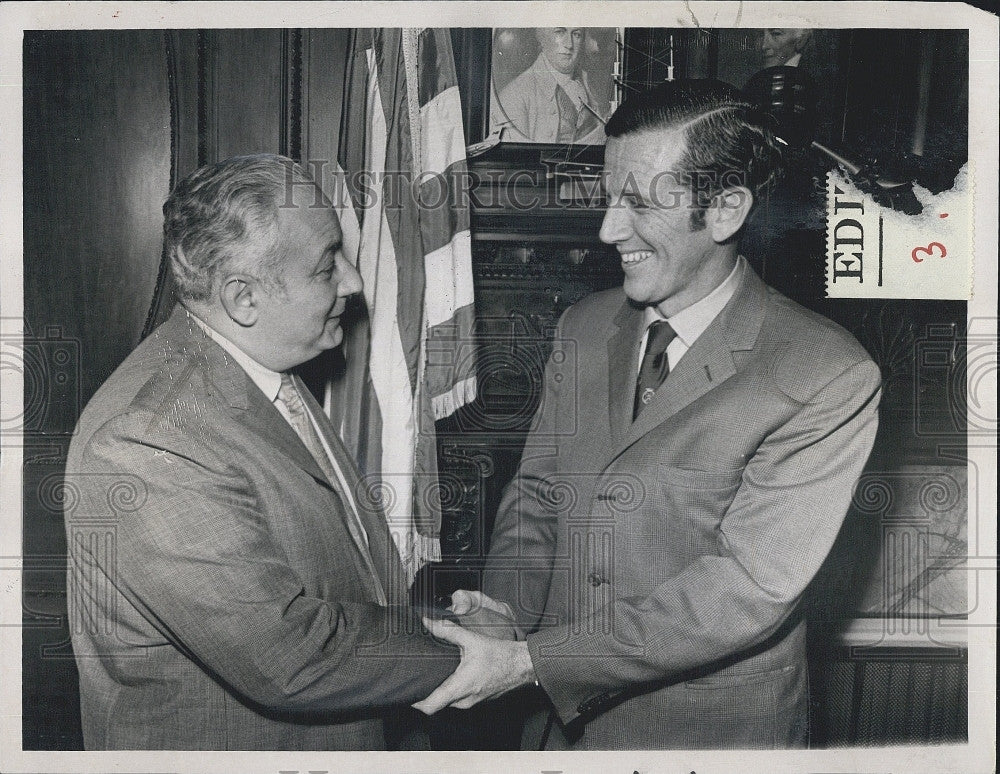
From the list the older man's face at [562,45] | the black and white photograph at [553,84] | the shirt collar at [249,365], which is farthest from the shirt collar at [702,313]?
the shirt collar at [249,365]

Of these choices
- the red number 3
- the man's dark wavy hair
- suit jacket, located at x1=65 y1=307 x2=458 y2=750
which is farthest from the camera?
the red number 3

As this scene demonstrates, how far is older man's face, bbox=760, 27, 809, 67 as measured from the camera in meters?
2.94

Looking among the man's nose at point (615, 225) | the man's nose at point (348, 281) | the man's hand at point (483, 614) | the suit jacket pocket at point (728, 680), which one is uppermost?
the man's nose at point (615, 225)

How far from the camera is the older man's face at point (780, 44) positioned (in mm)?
2939

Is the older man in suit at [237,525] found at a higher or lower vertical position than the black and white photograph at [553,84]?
lower

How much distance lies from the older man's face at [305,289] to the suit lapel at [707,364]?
960 mm

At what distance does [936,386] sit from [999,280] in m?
0.41

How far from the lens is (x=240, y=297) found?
2785mm

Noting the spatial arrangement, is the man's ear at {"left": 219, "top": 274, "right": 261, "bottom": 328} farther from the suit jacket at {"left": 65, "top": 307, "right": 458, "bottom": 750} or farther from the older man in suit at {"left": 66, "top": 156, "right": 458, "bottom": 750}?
the suit jacket at {"left": 65, "top": 307, "right": 458, "bottom": 750}

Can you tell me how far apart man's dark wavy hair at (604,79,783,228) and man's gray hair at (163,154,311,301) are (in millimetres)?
1035

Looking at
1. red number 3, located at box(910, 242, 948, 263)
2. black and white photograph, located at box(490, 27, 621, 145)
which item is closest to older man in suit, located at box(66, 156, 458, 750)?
black and white photograph, located at box(490, 27, 621, 145)

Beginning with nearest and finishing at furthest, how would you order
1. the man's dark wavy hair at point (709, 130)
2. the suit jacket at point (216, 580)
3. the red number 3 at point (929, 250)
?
the suit jacket at point (216, 580) < the man's dark wavy hair at point (709, 130) < the red number 3 at point (929, 250)

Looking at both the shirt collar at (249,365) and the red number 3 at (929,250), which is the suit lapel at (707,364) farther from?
the shirt collar at (249,365)

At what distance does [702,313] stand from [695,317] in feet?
0.08
